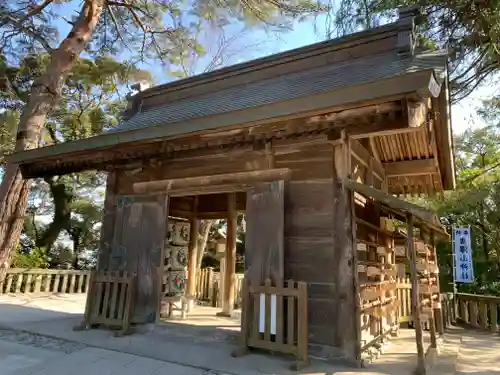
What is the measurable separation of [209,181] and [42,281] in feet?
27.7

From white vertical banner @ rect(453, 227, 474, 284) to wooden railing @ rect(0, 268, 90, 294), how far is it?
1082 centimetres

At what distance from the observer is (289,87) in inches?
211

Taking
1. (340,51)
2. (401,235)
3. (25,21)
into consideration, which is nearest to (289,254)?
(401,235)

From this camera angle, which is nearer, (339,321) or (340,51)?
(339,321)

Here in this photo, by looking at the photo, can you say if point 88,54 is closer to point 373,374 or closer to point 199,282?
point 199,282

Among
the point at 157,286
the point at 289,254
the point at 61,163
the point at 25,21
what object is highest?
the point at 25,21

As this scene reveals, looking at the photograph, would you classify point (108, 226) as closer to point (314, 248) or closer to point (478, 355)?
point (314, 248)

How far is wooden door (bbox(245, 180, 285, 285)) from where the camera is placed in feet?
13.3

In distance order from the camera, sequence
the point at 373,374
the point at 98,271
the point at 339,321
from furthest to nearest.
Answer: the point at 98,271, the point at 339,321, the point at 373,374

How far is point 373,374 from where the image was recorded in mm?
3352

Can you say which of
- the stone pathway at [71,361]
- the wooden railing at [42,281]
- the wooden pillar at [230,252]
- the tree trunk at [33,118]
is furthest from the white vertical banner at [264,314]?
the wooden railing at [42,281]

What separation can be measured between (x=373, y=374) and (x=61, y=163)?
Answer: 5.41 m

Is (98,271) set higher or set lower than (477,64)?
lower

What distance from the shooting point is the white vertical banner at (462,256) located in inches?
327
